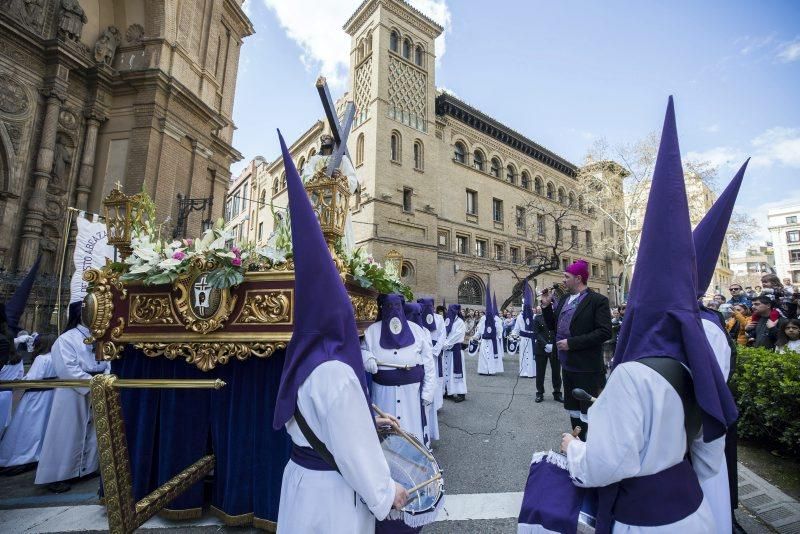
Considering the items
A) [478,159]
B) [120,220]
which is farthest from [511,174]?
[120,220]

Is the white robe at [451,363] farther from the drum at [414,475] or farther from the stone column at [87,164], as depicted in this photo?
the stone column at [87,164]

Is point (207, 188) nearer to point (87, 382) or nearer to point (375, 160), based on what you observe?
point (375, 160)

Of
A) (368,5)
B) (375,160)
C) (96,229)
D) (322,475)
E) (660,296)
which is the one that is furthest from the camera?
(368,5)

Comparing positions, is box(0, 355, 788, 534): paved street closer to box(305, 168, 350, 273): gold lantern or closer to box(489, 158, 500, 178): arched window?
box(305, 168, 350, 273): gold lantern

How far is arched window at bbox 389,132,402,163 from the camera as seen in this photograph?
84.1ft

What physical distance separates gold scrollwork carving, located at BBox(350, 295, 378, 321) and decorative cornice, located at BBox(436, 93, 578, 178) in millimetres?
27636

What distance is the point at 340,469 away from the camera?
5.76 ft

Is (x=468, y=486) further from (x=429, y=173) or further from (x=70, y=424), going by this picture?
(x=429, y=173)

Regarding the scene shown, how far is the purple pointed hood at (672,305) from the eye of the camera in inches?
63.9

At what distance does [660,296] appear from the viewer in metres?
1.73

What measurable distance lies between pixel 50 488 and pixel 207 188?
1495 cm

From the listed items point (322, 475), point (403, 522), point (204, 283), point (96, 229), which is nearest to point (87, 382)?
point (204, 283)

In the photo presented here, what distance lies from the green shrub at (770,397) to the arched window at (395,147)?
2269cm

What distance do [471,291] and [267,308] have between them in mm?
26399
